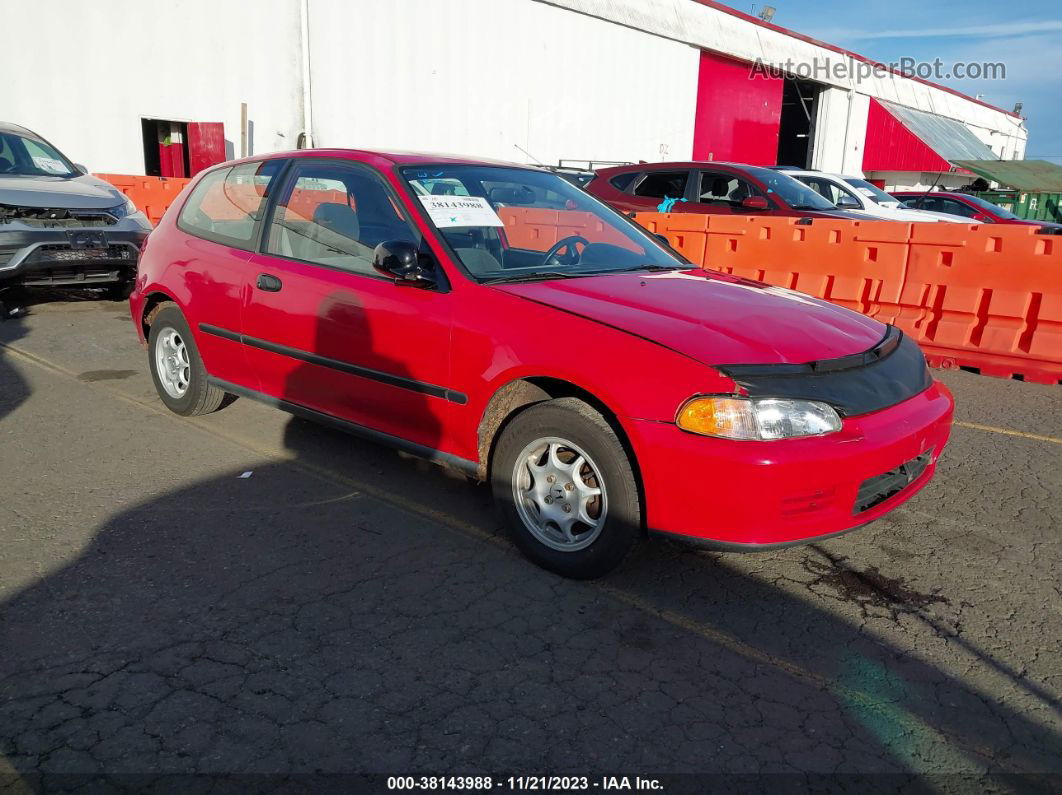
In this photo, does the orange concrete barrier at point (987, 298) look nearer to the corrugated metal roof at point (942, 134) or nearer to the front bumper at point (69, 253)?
the front bumper at point (69, 253)

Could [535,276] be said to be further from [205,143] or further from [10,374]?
[205,143]

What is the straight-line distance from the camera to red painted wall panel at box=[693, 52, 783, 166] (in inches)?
1121

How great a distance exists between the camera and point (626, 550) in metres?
3.12

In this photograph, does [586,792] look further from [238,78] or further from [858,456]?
[238,78]

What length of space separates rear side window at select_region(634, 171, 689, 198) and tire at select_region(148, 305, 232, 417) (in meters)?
7.27

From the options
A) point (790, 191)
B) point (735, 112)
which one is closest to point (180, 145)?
point (790, 191)

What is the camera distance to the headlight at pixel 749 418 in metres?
2.85

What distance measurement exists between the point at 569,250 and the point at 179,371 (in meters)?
2.64

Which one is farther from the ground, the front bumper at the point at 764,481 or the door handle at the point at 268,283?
the door handle at the point at 268,283


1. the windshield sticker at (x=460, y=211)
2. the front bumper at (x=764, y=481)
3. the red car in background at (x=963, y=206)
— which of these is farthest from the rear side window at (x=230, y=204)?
the red car in background at (x=963, y=206)

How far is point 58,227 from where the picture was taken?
8094 mm

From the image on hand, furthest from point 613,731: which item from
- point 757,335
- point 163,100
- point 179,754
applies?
point 163,100

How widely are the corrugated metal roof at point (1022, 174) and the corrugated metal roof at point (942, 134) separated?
11.8 ft

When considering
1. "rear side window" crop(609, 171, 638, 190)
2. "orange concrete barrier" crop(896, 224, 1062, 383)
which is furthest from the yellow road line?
"rear side window" crop(609, 171, 638, 190)
